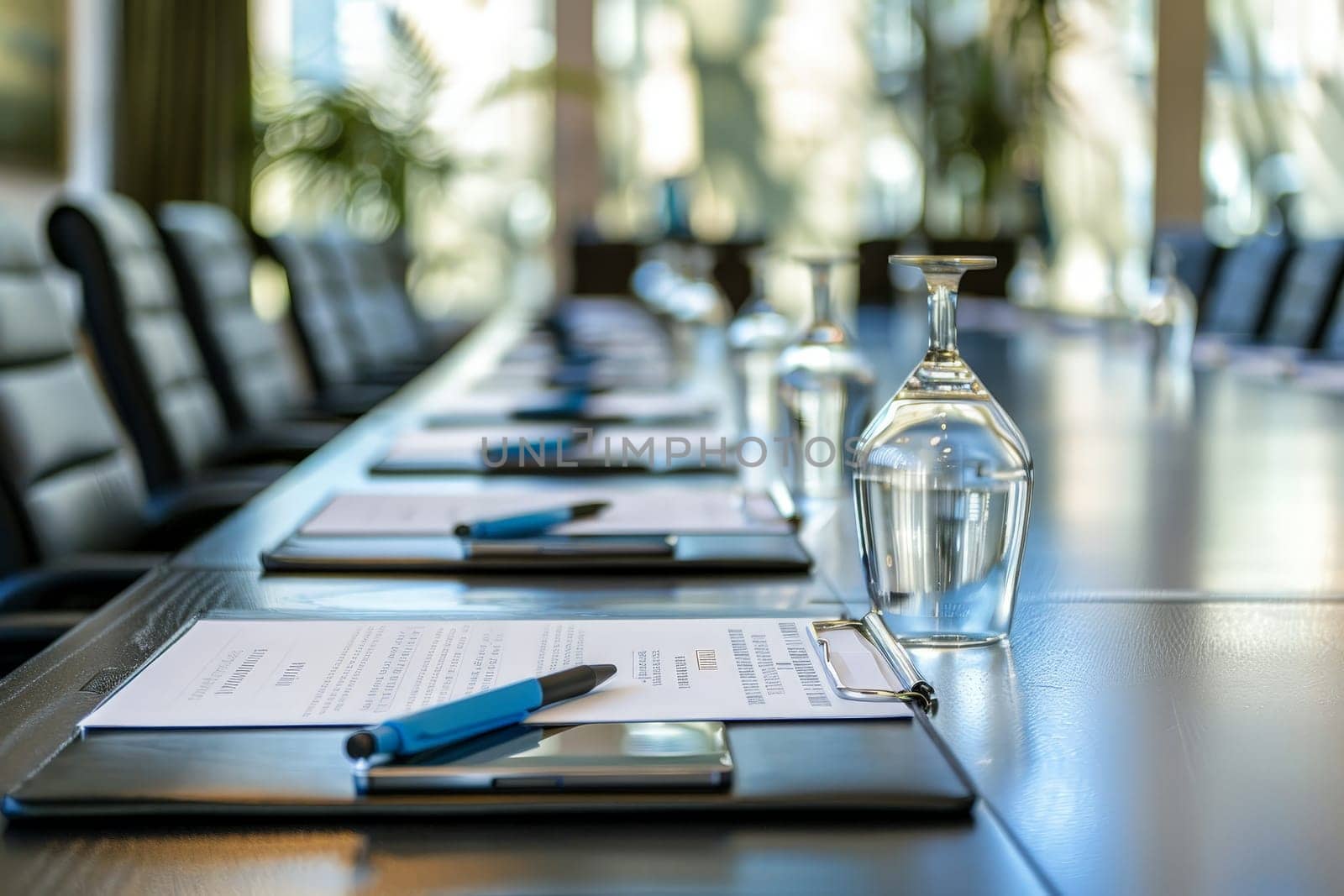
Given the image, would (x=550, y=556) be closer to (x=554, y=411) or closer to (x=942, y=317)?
(x=942, y=317)

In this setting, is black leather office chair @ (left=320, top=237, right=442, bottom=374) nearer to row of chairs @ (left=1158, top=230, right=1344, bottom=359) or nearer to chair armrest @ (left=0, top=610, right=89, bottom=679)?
row of chairs @ (left=1158, top=230, right=1344, bottom=359)

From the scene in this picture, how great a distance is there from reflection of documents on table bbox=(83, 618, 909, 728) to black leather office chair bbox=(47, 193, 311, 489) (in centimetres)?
133

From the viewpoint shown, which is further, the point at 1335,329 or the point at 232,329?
the point at 1335,329

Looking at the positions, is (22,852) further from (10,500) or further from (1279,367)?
(1279,367)

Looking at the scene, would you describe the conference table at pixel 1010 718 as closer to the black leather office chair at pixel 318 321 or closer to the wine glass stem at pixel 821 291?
the wine glass stem at pixel 821 291

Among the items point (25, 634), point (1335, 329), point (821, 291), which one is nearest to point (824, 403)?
point (821, 291)

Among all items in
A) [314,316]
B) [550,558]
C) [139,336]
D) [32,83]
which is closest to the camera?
[550,558]

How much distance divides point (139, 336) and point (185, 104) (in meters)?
4.84

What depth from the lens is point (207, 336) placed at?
9.71 feet

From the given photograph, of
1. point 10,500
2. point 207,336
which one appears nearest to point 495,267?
point 207,336

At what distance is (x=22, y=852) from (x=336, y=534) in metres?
0.68

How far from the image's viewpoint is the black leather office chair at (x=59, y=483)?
152 centimetres

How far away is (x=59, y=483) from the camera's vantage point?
1897mm

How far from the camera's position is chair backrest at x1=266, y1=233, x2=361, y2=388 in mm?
3877
